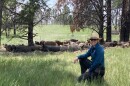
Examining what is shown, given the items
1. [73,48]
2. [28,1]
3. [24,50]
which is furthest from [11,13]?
[73,48]

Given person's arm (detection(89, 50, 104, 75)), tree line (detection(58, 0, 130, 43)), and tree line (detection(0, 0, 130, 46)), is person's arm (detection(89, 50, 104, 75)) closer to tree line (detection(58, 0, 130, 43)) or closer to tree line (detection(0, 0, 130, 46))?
tree line (detection(0, 0, 130, 46))

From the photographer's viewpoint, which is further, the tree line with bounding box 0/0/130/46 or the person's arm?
the tree line with bounding box 0/0/130/46

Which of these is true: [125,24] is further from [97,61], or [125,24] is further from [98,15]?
[97,61]

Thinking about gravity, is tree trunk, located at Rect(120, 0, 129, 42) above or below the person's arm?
above

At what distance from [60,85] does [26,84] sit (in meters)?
0.71

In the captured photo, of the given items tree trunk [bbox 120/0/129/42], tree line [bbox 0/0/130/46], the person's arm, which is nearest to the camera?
the person's arm

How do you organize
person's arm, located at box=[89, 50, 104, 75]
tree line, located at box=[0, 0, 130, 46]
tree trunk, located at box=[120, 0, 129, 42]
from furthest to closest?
tree trunk, located at box=[120, 0, 129, 42]
tree line, located at box=[0, 0, 130, 46]
person's arm, located at box=[89, 50, 104, 75]

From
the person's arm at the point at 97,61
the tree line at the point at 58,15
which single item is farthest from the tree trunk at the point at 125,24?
the person's arm at the point at 97,61

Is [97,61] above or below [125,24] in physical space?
below

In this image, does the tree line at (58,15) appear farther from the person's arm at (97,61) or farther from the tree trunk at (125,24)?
the person's arm at (97,61)

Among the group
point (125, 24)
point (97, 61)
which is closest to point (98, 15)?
point (125, 24)

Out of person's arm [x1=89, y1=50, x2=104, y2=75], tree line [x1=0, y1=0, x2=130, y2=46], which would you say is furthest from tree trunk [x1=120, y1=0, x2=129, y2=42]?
person's arm [x1=89, y1=50, x2=104, y2=75]

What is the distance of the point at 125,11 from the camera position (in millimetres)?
28219

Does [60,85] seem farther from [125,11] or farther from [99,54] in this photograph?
[125,11]
